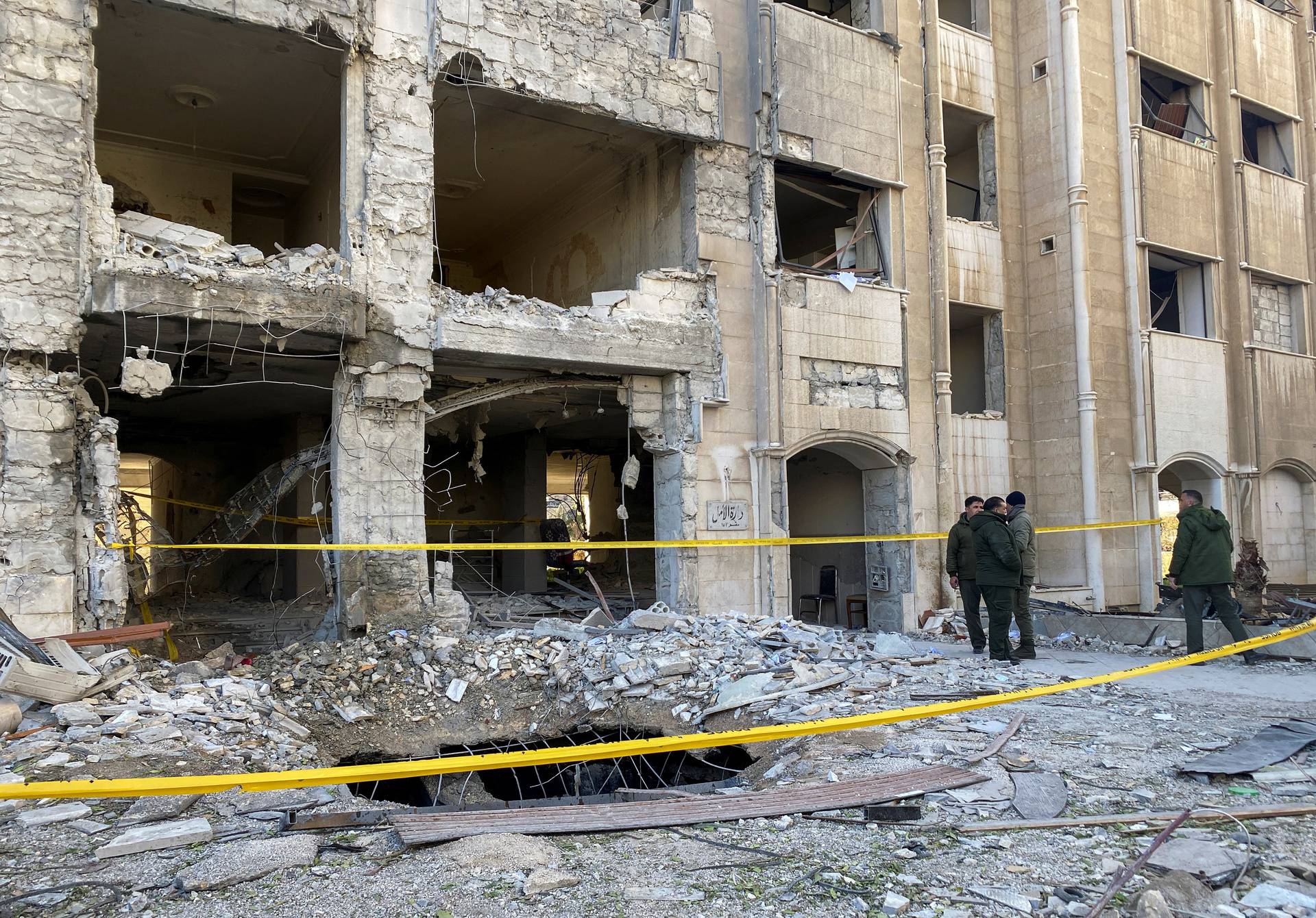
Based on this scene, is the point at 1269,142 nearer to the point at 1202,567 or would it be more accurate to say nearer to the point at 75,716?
the point at 1202,567

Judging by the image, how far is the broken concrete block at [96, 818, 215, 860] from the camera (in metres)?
4.04

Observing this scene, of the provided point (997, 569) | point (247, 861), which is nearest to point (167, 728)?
point (247, 861)

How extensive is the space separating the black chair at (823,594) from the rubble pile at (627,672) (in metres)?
4.64

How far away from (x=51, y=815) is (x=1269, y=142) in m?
22.6

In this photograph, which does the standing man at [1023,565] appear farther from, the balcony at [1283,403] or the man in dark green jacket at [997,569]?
the balcony at [1283,403]

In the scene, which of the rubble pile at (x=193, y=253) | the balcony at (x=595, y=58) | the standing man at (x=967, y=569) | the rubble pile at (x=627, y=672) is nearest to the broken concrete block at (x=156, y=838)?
the rubble pile at (x=627, y=672)

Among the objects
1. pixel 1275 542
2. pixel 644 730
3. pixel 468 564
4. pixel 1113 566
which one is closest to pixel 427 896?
pixel 644 730

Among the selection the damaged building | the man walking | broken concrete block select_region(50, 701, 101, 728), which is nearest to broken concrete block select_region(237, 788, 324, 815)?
broken concrete block select_region(50, 701, 101, 728)

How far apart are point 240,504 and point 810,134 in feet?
29.2

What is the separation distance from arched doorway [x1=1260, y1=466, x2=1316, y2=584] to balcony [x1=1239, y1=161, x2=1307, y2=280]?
3952mm

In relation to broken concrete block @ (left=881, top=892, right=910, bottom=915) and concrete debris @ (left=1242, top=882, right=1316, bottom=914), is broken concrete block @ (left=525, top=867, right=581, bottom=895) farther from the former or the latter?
concrete debris @ (left=1242, top=882, right=1316, bottom=914)

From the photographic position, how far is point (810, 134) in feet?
41.3

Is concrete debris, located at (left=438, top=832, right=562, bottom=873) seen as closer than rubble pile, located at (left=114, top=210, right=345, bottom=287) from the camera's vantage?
Yes

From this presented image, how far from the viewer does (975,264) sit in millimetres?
14969
